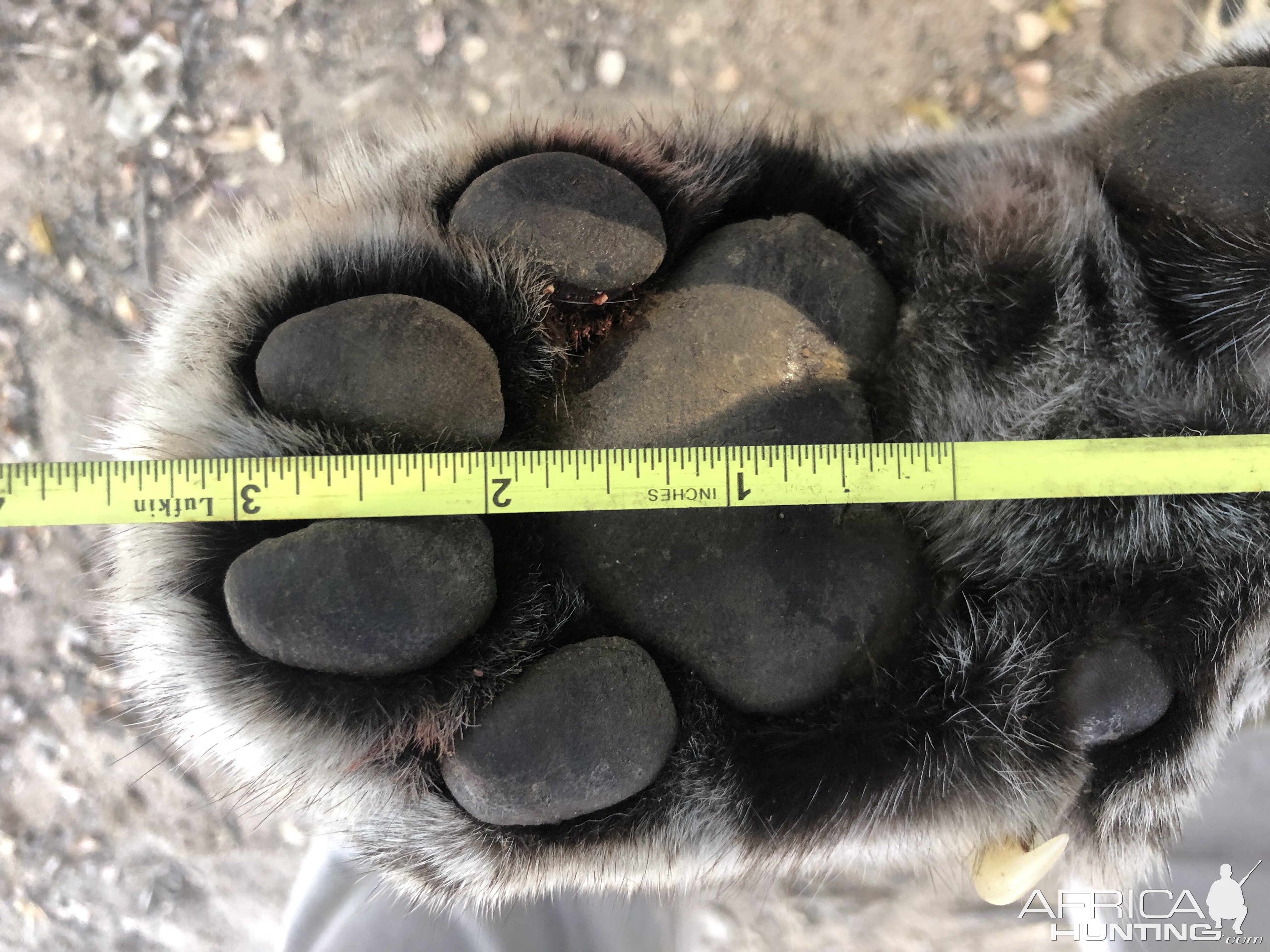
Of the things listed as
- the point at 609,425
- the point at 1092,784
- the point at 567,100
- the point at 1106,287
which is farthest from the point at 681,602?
the point at 567,100

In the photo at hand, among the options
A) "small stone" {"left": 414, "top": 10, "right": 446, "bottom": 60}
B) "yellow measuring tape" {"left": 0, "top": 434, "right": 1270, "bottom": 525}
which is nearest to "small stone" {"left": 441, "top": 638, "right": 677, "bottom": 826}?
"yellow measuring tape" {"left": 0, "top": 434, "right": 1270, "bottom": 525}

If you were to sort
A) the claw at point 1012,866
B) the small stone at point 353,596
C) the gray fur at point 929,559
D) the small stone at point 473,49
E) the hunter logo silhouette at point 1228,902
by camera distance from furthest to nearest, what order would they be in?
the small stone at point 473,49, the hunter logo silhouette at point 1228,902, the claw at point 1012,866, the gray fur at point 929,559, the small stone at point 353,596

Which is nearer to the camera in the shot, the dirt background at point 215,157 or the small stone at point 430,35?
the dirt background at point 215,157

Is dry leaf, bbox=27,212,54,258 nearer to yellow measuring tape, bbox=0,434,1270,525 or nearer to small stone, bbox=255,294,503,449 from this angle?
yellow measuring tape, bbox=0,434,1270,525

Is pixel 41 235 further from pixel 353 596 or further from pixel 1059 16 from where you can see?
pixel 1059 16

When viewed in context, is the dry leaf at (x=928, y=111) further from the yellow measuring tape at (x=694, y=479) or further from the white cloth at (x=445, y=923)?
the white cloth at (x=445, y=923)

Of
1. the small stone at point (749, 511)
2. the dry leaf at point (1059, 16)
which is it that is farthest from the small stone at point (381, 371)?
the dry leaf at point (1059, 16)

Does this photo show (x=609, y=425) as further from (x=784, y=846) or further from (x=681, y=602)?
(x=784, y=846)
